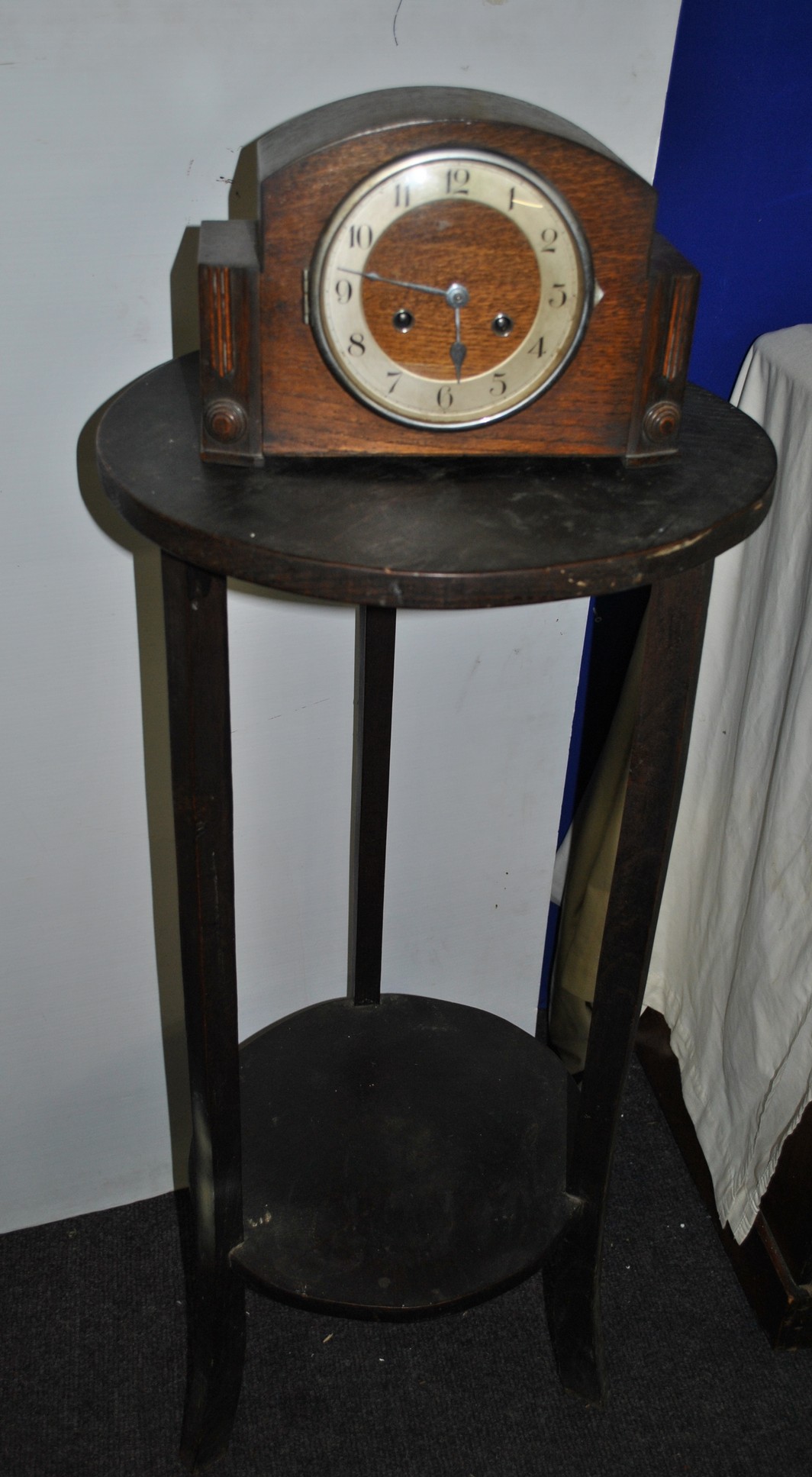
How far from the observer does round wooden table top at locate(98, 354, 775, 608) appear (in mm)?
722

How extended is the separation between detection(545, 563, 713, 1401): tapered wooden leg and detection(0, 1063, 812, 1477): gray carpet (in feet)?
0.27

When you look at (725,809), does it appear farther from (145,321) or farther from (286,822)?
(145,321)

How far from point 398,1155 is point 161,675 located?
20.4 inches

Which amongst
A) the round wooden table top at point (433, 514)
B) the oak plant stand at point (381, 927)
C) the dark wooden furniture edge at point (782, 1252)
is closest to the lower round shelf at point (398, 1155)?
the oak plant stand at point (381, 927)

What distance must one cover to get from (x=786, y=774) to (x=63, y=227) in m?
0.82

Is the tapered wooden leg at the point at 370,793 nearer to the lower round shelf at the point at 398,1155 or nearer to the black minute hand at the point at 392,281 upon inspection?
the lower round shelf at the point at 398,1155

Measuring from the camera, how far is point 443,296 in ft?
2.55

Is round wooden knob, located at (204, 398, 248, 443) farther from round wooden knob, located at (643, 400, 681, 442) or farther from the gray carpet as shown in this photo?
the gray carpet

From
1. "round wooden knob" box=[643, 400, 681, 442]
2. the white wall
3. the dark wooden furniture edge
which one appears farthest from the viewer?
the dark wooden furniture edge

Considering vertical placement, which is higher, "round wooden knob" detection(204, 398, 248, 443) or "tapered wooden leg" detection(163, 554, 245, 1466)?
"round wooden knob" detection(204, 398, 248, 443)

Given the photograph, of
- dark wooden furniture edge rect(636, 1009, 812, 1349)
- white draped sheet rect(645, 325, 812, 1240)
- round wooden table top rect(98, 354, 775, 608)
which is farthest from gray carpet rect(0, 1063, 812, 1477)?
round wooden table top rect(98, 354, 775, 608)

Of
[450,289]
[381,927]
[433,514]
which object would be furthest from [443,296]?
[381,927]

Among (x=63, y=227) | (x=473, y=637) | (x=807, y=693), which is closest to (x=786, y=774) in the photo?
(x=807, y=693)

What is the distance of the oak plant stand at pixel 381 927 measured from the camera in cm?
75
